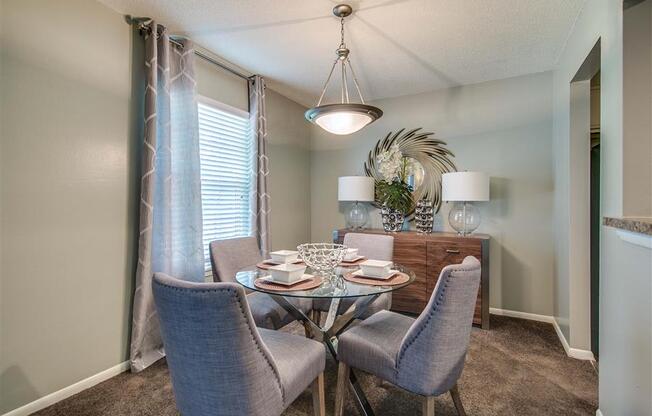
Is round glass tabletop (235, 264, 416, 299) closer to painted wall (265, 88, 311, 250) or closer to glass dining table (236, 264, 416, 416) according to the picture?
glass dining table (236, 264, 416, 416)

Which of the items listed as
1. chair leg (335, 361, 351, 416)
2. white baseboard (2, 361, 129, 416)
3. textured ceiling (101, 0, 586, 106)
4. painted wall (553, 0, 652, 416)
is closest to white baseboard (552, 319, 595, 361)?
painted wall (553, 0, 652, 416)

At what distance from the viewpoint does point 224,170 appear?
3.14 metres

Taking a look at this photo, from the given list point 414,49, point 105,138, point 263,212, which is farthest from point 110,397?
point 414,49

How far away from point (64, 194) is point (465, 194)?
3.24 m

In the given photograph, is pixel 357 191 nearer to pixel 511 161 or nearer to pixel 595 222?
pixel 511 161

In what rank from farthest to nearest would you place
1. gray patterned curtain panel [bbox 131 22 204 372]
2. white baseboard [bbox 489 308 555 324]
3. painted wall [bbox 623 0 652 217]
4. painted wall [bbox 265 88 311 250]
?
painted wall [bbox 265 88 311 250] < white baseboard [bbox 489 308 555 324] < gray patterned curtain panel [bbox 131 22 204 372] < painted wall [bbox 623 0 652 217]

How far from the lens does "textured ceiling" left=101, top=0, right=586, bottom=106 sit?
2.14 m

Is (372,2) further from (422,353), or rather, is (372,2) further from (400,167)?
(422,353)

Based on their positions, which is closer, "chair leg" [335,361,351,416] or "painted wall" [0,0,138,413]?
"chair leg" [335,361,351,416]

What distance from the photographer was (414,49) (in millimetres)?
2750

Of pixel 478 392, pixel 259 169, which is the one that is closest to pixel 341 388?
pixel 478 392

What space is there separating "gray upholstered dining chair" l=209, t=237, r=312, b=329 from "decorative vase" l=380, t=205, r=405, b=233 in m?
1.55

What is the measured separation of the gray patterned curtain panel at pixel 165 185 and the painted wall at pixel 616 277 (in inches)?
107

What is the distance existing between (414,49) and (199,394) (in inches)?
116
